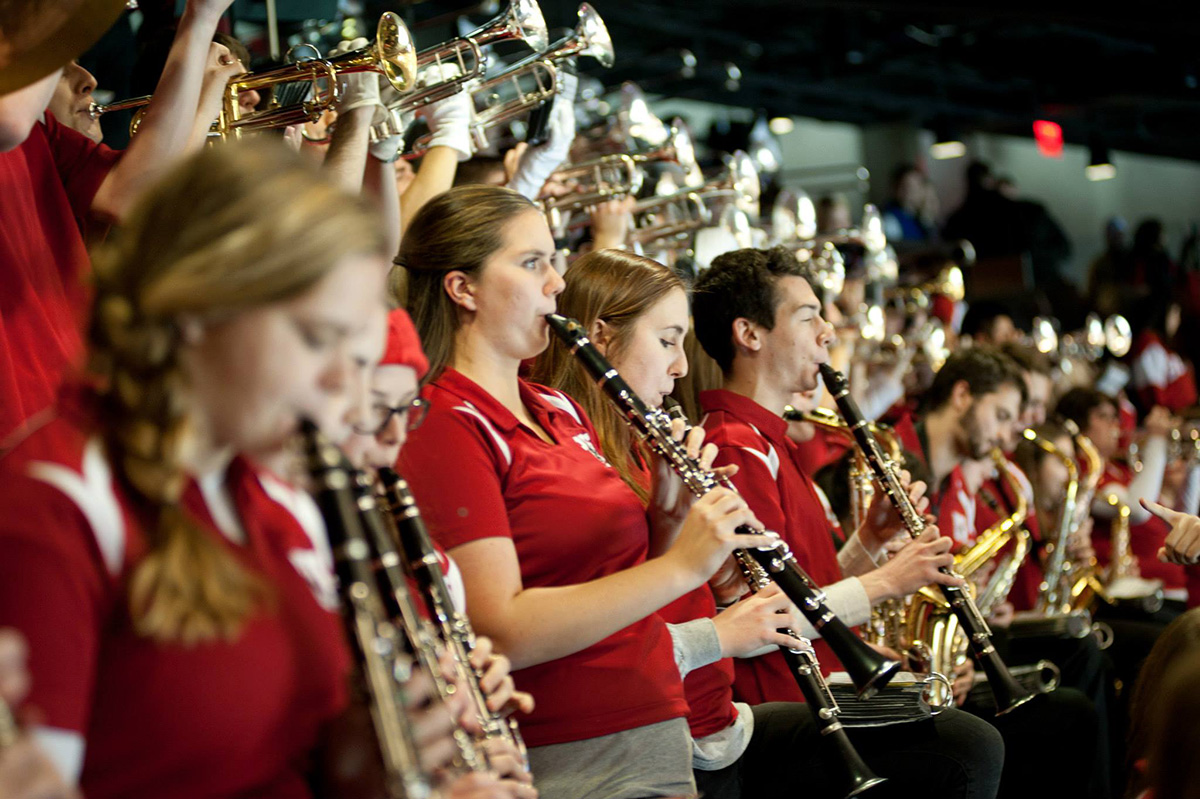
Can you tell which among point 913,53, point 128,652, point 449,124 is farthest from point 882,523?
point 913,53

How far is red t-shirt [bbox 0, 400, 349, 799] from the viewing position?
50.1 inches

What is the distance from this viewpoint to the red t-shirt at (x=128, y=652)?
4.18 feet

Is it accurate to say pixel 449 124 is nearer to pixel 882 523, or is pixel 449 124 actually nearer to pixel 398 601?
→ pixel 882 523

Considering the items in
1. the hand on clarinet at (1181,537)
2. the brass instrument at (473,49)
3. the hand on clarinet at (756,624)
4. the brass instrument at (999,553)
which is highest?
the brass instrument at (473,49)

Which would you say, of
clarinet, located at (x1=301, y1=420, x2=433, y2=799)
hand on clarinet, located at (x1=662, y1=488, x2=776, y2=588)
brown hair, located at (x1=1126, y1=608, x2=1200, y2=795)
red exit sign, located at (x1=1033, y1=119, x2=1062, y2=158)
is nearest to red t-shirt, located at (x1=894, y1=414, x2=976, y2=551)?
brown hair, located at (x1=1126, y1=608, x2=1200, y2=795)

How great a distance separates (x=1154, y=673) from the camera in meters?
2.42

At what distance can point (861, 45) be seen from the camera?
32.9ft

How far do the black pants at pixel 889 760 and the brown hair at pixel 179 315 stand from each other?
1.90 metres

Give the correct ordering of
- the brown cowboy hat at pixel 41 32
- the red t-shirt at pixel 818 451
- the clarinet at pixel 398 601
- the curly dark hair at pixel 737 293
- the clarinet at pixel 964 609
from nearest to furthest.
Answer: the clarinet at pixel 398 601 < the brown cowboy hat at pixel 41 32 < the clarinet at pixel 964 609 < the curly dark hair at pixel 737 293 < the red t-shirt at pixel 818 451

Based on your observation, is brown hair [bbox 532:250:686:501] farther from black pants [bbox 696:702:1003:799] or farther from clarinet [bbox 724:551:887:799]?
black pants [bbox 696:702:1003:799]

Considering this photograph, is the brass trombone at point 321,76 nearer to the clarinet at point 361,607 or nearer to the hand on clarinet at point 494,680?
the hand on clarinet at point 494,680

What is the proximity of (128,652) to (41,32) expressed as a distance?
102cm

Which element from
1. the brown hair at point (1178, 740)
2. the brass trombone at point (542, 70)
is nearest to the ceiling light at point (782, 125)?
the brass trombone at point (542, 70)

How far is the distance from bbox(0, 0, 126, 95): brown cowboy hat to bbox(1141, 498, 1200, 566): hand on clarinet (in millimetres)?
2345
